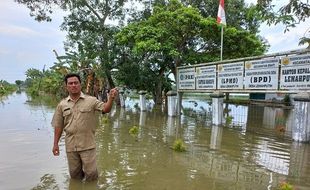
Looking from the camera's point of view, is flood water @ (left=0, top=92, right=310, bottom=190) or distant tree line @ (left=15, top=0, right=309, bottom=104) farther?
distant tree line @ (left=15, top=0, right=309, bottom=104)

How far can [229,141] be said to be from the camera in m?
10.5

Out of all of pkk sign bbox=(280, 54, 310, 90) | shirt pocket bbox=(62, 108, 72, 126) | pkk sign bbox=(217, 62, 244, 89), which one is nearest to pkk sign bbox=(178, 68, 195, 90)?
pkk sign bbox=(217, 62, 244, 89)

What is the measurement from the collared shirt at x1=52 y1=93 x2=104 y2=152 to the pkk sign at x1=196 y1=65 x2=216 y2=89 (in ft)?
31.7

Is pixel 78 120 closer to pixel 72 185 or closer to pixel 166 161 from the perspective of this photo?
pixel 72 185

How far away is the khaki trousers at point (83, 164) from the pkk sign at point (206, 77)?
380 inches

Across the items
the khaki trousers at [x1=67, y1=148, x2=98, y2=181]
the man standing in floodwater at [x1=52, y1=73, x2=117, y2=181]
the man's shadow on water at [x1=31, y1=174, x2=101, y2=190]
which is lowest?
the man's shadow on water at [x1=31, y1=174, x2=101, y2=190]

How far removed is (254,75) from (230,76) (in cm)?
143

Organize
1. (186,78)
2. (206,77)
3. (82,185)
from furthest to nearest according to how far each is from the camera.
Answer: (186,78), (206,77), (82,185)

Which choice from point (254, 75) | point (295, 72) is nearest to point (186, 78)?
point (254, 75)

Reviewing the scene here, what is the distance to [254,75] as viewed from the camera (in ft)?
40.5

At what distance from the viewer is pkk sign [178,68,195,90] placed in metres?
16.6

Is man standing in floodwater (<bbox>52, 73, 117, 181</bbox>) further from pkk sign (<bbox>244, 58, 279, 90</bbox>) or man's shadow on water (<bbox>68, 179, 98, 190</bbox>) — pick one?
pkk sign (<bbox>244, 58, 279, 90</bbox>)

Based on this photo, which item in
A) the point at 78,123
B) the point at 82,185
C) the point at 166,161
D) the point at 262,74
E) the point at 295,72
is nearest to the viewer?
the point at 78,123

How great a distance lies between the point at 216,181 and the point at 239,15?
749 inches
